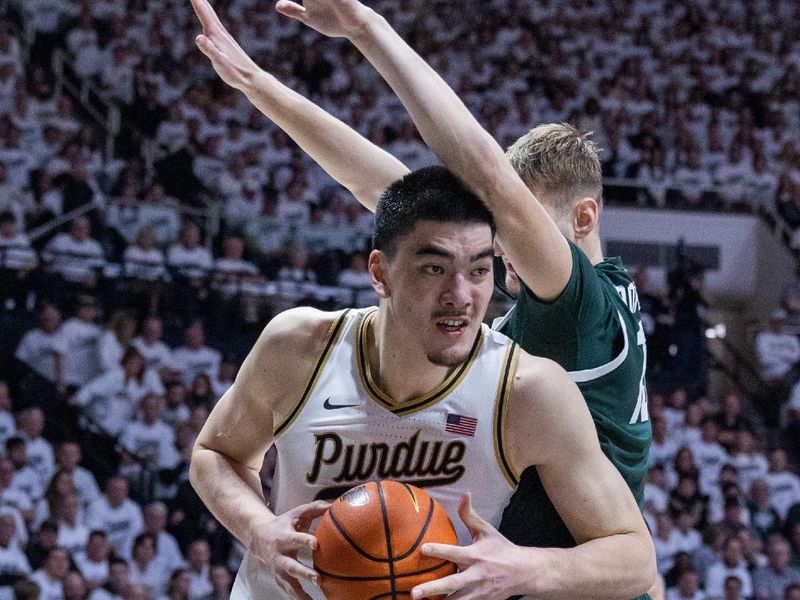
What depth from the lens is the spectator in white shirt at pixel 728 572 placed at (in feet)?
33.9

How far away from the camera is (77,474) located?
9195 millimetres

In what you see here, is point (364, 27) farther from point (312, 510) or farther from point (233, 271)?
point (233, 271)

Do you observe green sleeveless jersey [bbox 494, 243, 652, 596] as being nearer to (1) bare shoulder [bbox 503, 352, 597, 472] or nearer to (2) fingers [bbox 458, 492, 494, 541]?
(1) bare shoulder [bbox 503, 352, 597, 472]

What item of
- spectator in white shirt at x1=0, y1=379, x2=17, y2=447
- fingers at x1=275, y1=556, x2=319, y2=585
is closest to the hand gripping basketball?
fingers at x1=275, y1=556, x2=319, y2=585

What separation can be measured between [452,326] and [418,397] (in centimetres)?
28

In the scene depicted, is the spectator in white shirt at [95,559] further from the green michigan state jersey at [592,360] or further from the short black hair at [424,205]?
the short black hair at [424,205]

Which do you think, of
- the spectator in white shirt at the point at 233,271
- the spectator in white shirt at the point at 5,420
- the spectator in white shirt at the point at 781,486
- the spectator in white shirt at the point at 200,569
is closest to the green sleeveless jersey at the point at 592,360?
the spectator in white shirt at the point at 200,569

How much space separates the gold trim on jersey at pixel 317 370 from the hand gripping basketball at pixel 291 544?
367mm

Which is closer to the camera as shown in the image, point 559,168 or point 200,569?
point 559,168

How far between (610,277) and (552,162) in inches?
16.0

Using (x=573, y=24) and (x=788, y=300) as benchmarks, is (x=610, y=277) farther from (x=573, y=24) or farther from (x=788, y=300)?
(x=573, y=24)

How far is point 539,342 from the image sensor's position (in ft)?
11.2

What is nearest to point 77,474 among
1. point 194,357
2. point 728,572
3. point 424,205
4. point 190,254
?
point 194,357

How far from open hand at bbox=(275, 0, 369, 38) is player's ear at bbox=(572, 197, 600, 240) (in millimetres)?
888
